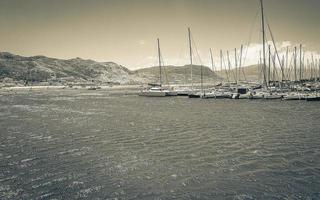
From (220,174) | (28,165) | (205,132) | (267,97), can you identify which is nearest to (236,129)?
(205,132)

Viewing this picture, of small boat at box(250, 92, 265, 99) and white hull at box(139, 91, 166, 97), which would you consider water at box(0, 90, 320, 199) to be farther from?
white hull at box(139, 91, 166, 97)

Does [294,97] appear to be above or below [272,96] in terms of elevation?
below

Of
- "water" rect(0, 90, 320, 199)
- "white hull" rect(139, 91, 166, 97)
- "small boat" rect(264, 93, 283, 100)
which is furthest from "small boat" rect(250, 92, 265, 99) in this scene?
"water" rect(0, 90, 320, 199)

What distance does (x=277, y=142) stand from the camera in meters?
25.8

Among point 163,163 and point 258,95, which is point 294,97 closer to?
→ point 258,95

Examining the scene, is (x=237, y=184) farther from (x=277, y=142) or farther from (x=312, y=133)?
(x=312, y=133)

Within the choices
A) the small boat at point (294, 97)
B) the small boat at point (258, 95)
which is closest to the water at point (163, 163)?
the small boat at point (294, 97)

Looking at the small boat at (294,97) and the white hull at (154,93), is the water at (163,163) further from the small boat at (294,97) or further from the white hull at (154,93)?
the white hull at (154,93)

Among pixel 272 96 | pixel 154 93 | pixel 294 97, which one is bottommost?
pixel 294 97

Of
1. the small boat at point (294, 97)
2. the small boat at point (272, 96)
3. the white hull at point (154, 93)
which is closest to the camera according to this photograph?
the small boat at point (294, 97)

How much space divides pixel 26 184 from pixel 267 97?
67365 mm

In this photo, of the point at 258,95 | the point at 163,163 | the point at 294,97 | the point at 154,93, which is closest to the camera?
the point at 163,163

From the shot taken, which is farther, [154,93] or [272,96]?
[154,93]

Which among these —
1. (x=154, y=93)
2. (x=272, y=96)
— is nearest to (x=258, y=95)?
(x=272, y=96)
